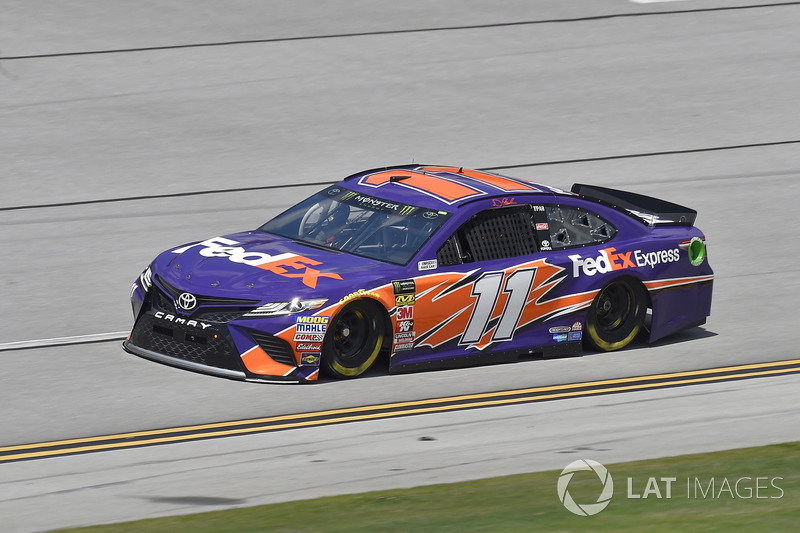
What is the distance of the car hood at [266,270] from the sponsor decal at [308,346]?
1.15ft

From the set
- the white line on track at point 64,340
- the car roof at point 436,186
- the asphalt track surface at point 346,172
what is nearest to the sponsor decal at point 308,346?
the asphalt track surface at point 346,172

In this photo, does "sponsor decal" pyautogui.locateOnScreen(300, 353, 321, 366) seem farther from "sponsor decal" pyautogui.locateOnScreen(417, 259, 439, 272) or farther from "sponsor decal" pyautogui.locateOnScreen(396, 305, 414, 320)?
"sponsor decal" pyautogui.locateOnScreen(417, 259, 439, 272)

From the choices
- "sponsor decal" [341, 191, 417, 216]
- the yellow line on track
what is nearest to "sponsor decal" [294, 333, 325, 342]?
the yellow line on track

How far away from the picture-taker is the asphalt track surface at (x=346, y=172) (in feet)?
27.7

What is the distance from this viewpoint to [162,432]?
8688 millimetres

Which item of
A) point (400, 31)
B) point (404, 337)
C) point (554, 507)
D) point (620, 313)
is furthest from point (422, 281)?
point (400, 31)

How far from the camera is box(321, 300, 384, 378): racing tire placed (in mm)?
9500

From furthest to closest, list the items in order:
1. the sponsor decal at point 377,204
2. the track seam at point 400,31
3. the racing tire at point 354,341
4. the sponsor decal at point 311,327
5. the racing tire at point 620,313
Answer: the track seam at point 400,31, the racing tire at point 620,313, the sponsor decal at point 377,204, the racing tire at point 354,341, the sponsor decal at point 311,327

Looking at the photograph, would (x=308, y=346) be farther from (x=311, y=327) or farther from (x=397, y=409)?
(x=397, y=409)

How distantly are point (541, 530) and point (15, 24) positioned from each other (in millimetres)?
15569

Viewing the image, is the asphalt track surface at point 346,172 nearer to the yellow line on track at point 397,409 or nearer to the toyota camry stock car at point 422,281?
the yellow line on track at point 397,409

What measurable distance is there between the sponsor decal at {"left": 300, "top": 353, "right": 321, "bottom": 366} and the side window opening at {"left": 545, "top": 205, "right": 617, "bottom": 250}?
238cm

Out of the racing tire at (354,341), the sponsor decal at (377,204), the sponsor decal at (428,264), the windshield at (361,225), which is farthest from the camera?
the sponsor decal at (377,204)

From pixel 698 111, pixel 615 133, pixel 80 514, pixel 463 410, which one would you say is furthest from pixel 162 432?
pixel 698 111
